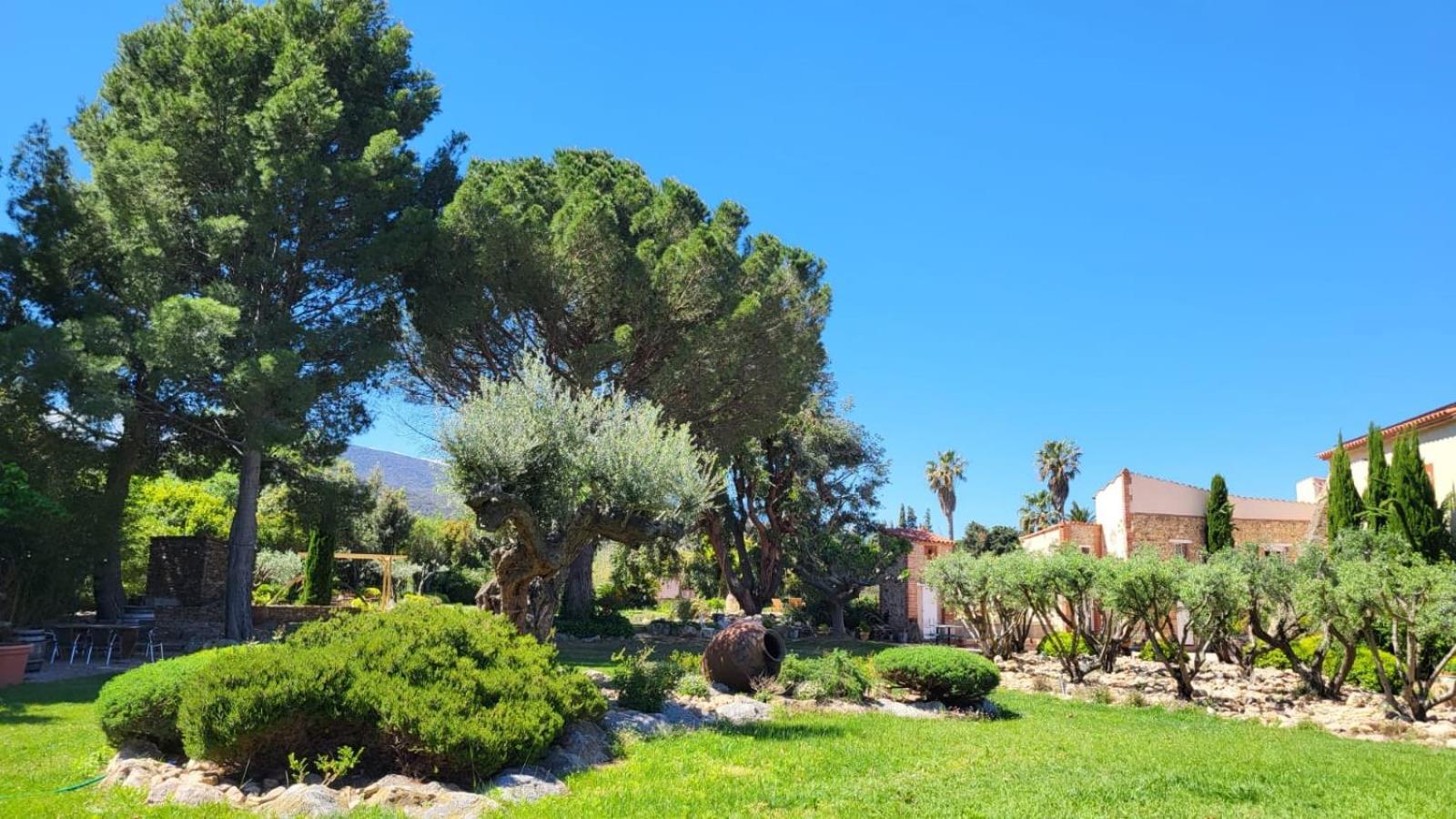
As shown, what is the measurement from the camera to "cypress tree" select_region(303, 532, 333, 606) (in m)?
25.1

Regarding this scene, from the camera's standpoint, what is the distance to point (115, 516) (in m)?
18.6

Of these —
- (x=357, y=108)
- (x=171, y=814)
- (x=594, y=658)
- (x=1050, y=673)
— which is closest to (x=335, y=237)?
(x=357, y=108)

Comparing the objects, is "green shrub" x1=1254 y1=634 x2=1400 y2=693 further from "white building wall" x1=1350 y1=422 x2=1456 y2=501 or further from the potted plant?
the potted plant

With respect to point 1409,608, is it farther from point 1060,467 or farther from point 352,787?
point 1060,467

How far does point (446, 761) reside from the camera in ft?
22.5

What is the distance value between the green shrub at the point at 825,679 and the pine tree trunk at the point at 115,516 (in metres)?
14.2

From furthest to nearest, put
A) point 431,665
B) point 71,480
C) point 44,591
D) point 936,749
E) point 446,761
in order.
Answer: point 71,480 < point 44,591 < point 936,749 < point 431,665 < point 446,761

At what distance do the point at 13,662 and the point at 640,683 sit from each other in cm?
916

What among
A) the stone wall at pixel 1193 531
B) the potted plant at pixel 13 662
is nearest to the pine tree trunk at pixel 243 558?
the potted plant at pixel 13 662

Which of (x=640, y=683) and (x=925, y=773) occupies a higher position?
(x=640, y=683)

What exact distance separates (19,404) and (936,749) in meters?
17.5

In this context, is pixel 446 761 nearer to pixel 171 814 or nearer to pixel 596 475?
pixel 171 814

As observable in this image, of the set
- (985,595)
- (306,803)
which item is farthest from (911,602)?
(306,803)

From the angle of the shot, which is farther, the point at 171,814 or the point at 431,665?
the point at 431,665
